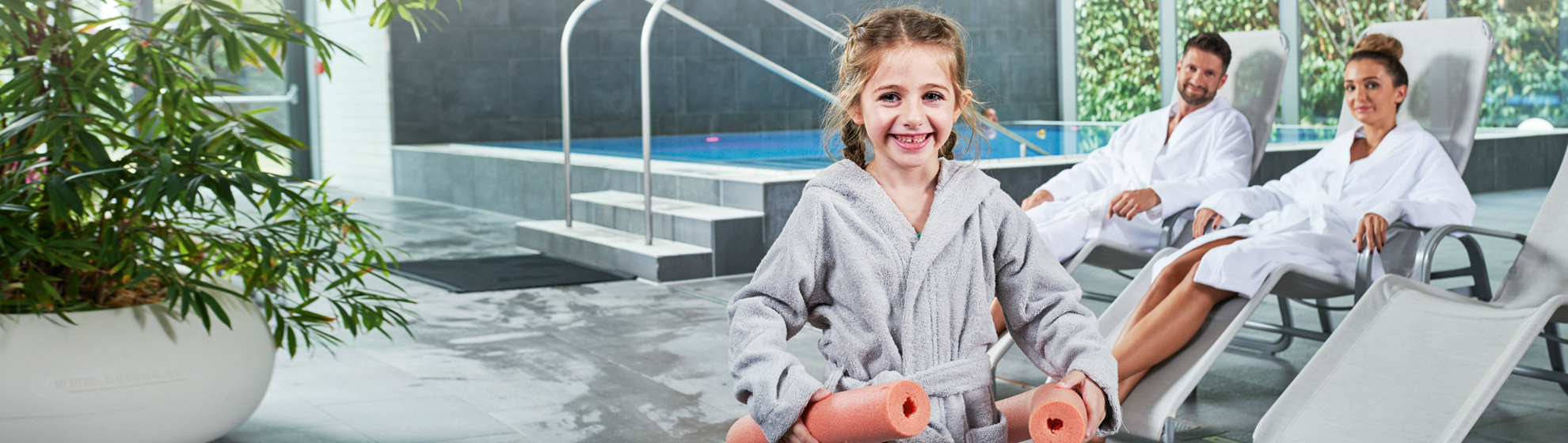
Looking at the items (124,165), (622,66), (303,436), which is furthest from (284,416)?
(622,66)

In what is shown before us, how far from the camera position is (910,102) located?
118 centimetres

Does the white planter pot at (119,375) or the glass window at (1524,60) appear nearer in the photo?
the white planter pot at (119,375)

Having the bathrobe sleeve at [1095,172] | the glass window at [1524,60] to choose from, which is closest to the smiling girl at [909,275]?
the bathrobe sleeve at [1095,172]

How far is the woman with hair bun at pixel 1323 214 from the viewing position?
2.49 meters

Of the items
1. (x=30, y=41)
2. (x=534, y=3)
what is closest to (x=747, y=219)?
(x=30, y=41)

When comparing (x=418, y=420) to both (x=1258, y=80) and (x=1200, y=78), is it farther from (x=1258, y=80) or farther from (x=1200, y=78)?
(x=1258, y=80)

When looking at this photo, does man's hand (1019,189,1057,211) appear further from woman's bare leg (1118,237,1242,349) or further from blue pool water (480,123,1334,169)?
blue pool water (480,123,1334,169)

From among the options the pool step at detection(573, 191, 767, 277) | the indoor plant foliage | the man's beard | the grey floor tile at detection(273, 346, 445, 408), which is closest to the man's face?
the man's beard

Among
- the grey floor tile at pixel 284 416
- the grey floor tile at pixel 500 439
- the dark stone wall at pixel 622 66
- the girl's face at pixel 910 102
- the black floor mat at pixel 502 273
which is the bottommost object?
the grey floor tile at pixel 500 439

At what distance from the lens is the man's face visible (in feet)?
11.6

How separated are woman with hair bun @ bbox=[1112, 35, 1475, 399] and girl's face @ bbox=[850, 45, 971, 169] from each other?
4.33 ft

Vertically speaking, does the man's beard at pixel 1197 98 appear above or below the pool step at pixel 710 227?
above

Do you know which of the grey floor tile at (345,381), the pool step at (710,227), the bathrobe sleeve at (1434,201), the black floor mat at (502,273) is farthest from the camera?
the pool step at (710,227)

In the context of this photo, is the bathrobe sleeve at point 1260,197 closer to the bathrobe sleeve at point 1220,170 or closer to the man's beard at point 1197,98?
the bathrobe sleeve at point 1220,170
